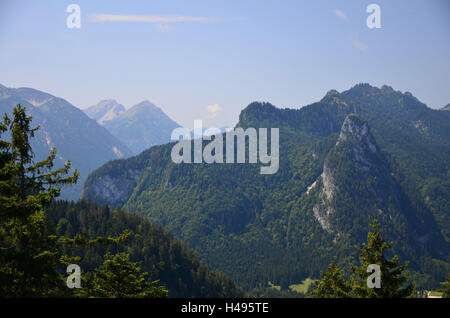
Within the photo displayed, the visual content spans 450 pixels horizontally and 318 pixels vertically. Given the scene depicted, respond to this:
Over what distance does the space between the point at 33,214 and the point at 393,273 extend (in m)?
30.0

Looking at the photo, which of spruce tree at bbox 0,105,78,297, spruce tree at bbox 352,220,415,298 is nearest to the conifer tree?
spruce tree at bbox 352,220,415,298

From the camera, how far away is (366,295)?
32906 mm

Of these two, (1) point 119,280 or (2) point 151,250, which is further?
(2) point 151,250

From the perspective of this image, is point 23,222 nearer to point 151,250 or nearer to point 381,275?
point 381,275

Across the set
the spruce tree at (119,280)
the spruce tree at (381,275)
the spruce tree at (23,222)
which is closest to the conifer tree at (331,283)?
the spruce tree at (381,275)

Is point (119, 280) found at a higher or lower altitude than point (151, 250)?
higher

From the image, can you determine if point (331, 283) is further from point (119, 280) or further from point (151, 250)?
point (151, 250)

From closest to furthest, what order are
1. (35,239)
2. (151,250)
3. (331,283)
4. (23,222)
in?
1. (23,222)
2. (35,239)
3. (331,283)
4. (151,250)

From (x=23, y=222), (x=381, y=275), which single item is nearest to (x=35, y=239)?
(x=23, y=222)

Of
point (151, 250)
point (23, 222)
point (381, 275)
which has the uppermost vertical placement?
point (23, 222)

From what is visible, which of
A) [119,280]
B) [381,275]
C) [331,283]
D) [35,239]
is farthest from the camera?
[331,283]
